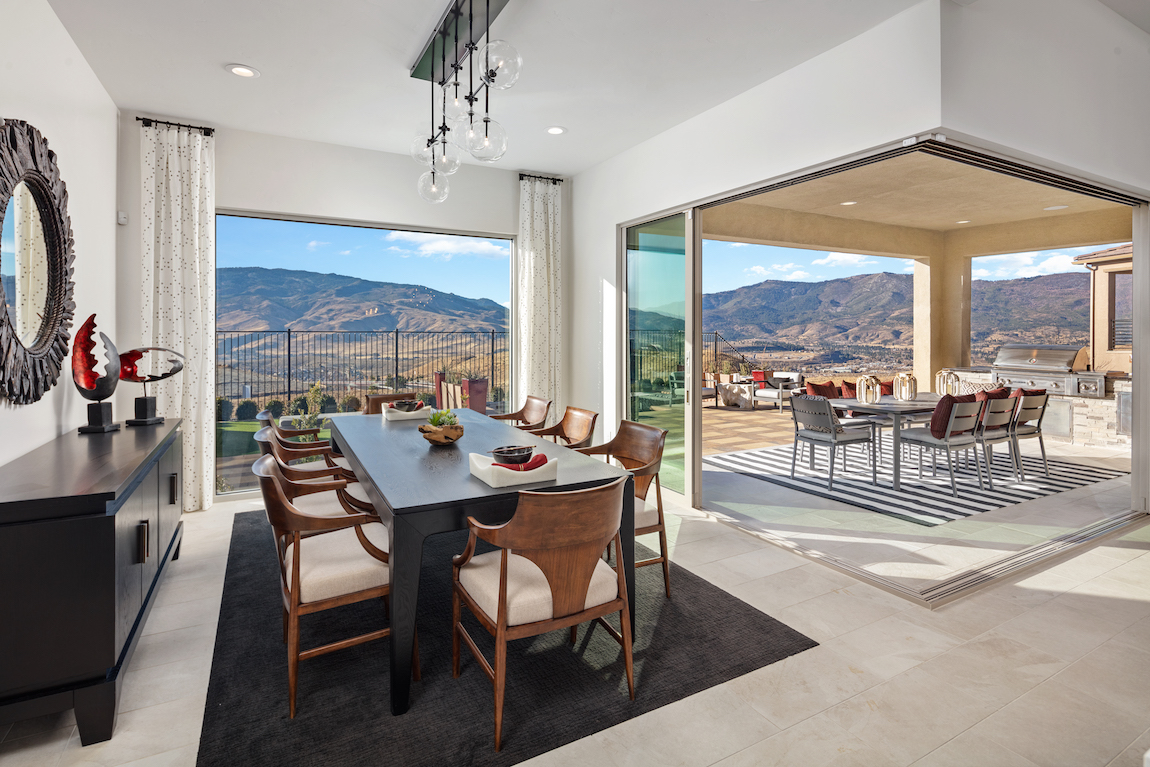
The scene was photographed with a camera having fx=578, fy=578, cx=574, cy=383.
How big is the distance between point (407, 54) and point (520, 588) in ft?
10.2

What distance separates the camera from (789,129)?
140 inches

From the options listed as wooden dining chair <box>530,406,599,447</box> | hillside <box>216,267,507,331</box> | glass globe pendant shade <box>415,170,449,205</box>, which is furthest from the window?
glass globe pendant shade <box>415,170,449,205</box>

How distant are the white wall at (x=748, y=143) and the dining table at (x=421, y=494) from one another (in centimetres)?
227

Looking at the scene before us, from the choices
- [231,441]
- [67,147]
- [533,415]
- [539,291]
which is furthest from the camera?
[539,291]

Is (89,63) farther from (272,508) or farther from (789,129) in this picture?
(789,129)

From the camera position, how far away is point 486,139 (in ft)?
9.17

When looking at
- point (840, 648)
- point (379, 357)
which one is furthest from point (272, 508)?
point (379, 357)

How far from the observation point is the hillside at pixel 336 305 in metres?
9.02

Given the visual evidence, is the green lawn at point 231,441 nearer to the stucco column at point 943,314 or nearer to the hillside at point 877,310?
the stucco column at point 943,314

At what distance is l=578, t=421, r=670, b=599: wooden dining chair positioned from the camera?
2.88 m

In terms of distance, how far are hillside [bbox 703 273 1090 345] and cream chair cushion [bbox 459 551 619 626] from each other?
7.88 m

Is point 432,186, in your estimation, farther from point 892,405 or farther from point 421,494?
point 892,405

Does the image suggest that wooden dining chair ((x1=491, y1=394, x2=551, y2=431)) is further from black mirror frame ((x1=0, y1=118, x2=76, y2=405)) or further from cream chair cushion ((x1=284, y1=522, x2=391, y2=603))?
black mirror frame ((x1=0, y1=118, x2=76, y2=405))

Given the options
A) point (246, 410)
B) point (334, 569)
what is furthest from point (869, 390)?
point (246, 410)
